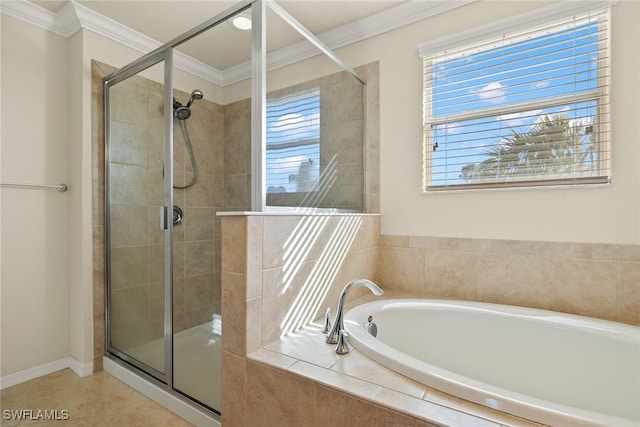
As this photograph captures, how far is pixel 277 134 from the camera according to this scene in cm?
149

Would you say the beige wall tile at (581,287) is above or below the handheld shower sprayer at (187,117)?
below

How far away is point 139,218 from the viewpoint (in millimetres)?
1989

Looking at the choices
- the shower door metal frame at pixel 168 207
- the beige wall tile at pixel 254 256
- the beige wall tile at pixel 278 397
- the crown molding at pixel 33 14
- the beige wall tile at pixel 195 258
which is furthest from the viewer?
the crown molding at pixel 33 14

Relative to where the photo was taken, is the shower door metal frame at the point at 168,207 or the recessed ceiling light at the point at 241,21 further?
the shower door metal frame at the point at 168,207

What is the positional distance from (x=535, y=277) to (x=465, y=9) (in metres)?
1.60

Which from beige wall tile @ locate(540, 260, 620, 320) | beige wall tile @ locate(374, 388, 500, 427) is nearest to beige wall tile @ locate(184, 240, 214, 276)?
beige wall tile @ locate(374, 388, 500, 427)

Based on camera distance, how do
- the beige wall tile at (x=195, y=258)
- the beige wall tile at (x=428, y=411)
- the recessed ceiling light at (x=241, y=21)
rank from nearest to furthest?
the beige wall tile at (x=428, y=411)
the recessed ceiling light at (x=241, y=21)
the beige wall tile at (x=195, y=258)

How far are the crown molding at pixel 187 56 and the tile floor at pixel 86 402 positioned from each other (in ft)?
5.95

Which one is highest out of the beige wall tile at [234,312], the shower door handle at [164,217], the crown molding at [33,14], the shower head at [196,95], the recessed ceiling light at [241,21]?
the crown molding at [33,14]

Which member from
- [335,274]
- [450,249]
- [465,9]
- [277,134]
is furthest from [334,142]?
[465,9]

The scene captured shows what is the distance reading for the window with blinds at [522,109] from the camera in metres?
1.57

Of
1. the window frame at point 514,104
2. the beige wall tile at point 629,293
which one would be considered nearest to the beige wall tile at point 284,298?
the window frame at point 514,104

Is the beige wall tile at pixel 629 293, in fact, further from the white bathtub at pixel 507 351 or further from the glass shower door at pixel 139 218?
the glass shower door at pixel 139 218

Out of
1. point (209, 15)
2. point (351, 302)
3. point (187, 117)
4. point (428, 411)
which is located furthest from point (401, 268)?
point (209, 15)
